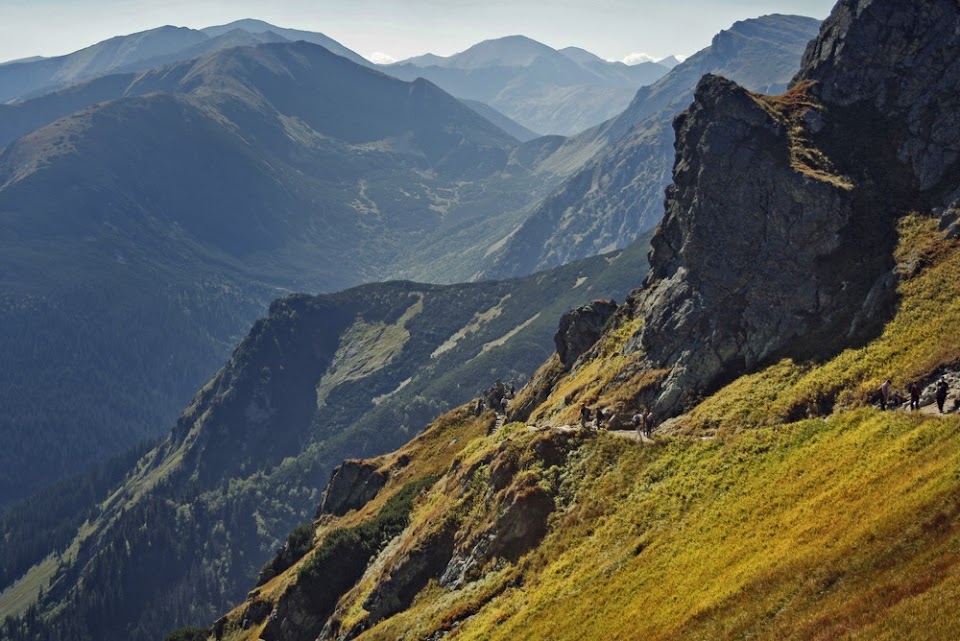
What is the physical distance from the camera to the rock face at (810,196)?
7681 cm

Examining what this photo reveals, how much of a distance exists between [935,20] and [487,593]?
3045 inches

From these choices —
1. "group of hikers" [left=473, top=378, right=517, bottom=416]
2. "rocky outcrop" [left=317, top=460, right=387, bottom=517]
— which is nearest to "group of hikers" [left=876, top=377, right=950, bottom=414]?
"group of hikers" [left=473, top=378, right=517, bottom=416]

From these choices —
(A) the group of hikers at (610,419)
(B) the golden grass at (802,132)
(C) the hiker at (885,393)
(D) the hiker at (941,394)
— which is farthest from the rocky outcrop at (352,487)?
(D) the hiker at (941,394)

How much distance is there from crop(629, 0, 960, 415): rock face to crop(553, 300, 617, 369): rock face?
19.1 meters

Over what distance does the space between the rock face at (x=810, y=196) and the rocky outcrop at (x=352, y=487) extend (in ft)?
212

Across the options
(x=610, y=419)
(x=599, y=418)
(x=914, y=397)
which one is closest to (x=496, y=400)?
(x=610, y=419)

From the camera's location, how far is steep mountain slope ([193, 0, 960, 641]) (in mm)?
43719

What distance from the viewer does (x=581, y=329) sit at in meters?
122

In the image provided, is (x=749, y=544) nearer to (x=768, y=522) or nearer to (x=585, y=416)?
(x=768, y=522)

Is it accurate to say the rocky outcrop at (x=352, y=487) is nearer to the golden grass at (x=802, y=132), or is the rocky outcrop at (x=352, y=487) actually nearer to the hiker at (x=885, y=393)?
the golden grass at (x=802, y=132)

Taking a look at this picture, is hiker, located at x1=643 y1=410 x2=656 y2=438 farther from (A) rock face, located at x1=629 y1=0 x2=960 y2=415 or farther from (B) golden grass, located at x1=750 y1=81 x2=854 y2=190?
(B) golden grass, located at x1=750 y1=81 x2=854 y2=190

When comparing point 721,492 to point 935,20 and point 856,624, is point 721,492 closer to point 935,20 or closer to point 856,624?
point 856,624

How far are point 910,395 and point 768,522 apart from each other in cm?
1414

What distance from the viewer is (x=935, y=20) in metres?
87.6
